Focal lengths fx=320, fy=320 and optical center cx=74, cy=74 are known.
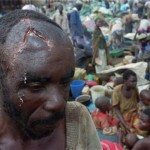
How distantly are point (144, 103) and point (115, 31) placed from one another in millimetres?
4899

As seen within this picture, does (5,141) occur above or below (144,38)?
above

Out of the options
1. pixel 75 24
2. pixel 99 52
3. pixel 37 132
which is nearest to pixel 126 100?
pixel 99 52

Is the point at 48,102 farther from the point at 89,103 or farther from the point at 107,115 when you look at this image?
the point at 89,103

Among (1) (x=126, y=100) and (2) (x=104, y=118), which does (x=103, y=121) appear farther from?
(1) (x=126, y=100)

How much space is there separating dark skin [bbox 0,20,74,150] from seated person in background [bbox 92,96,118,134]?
9.62ft

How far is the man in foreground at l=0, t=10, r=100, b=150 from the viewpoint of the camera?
78 centimetres

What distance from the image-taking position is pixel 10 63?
0.79 m

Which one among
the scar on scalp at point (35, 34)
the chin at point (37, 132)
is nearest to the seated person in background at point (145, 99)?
the chin at point (37, 132)

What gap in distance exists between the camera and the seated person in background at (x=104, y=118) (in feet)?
12.2

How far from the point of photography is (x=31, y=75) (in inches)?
30.3

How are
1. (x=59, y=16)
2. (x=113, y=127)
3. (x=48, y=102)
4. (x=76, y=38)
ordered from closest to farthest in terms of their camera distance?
(x=48, y=102)
(x=113, y=127)
(x=76, y=38)
(x=59, y=16)

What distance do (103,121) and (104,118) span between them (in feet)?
0.13

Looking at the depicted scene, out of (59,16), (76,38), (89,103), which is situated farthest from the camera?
(59,16)

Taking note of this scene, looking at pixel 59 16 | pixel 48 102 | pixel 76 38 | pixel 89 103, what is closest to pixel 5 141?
pixel 48 102
